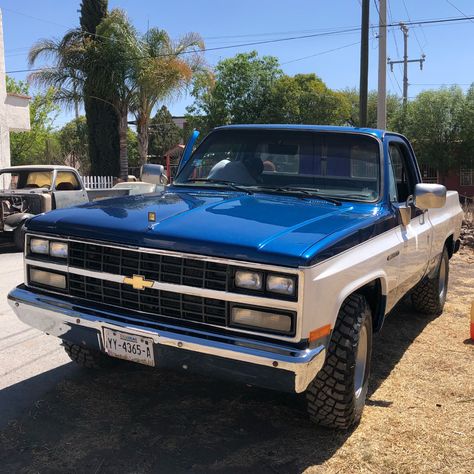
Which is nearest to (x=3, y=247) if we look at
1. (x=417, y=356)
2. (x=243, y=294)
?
(x=417, y=356)

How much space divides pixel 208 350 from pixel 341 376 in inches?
32.6

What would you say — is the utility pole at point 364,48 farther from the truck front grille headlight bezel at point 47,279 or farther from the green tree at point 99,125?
the truck front grille headlight bezel at point 47,279

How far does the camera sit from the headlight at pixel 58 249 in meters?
3.49

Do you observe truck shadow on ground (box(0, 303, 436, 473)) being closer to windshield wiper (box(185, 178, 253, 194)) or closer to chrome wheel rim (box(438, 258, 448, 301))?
windshield wiper (box(185, 178, 253, 194))

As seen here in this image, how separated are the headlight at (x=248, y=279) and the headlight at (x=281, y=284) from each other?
52 millimetres

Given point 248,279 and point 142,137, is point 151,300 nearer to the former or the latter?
point 248,279

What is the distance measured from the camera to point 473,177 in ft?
121

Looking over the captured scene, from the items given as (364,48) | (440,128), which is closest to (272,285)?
(364,48)

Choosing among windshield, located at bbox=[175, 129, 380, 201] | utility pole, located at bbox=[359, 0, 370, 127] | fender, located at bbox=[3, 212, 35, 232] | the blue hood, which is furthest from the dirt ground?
utility pole, located at bbox=[359, 0, 370, 127]

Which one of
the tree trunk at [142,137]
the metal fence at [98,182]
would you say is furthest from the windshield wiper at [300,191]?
the metal fence at [98,182]

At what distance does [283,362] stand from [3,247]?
10182 millimetres

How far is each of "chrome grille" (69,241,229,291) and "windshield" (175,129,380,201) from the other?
142cm

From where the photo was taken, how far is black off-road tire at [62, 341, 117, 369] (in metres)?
4.27

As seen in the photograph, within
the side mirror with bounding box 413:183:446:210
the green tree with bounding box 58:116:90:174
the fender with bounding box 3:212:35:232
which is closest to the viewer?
the side mirror with bounding box 413:183:446:210
